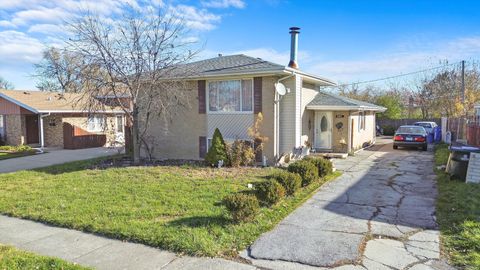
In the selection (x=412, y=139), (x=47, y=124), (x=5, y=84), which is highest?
(x=5, y=84)

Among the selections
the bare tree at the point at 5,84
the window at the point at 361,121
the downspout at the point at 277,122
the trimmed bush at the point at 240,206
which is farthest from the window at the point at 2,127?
the bare tree at the point at 5,84

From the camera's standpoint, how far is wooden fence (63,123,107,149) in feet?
68.3

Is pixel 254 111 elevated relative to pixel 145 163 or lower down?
elevated

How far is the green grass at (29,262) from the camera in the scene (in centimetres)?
420

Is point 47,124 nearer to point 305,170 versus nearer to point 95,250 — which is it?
point 305,170

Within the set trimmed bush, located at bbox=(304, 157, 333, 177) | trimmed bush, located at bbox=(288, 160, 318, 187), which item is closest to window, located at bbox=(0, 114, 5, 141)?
trimmed bush, located at bbox=(304, 157, 333, 177)

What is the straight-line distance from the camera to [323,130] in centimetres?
1571

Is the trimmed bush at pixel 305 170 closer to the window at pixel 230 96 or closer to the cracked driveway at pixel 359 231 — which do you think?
the cracked driveway at pixel 359 231

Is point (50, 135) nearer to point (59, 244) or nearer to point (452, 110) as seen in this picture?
point (59, 244)

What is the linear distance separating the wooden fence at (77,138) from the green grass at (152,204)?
9.91 m

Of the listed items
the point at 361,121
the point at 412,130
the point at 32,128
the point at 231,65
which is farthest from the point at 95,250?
the point at 32,128

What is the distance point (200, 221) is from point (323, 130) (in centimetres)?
1125

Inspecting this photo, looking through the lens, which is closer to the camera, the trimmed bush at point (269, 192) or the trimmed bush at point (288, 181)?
the trimmed bush at point (269, 192)

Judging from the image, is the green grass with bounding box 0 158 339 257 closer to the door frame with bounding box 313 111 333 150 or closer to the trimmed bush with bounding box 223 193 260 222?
the trimmed bush with bounding box 223 193 260 222
